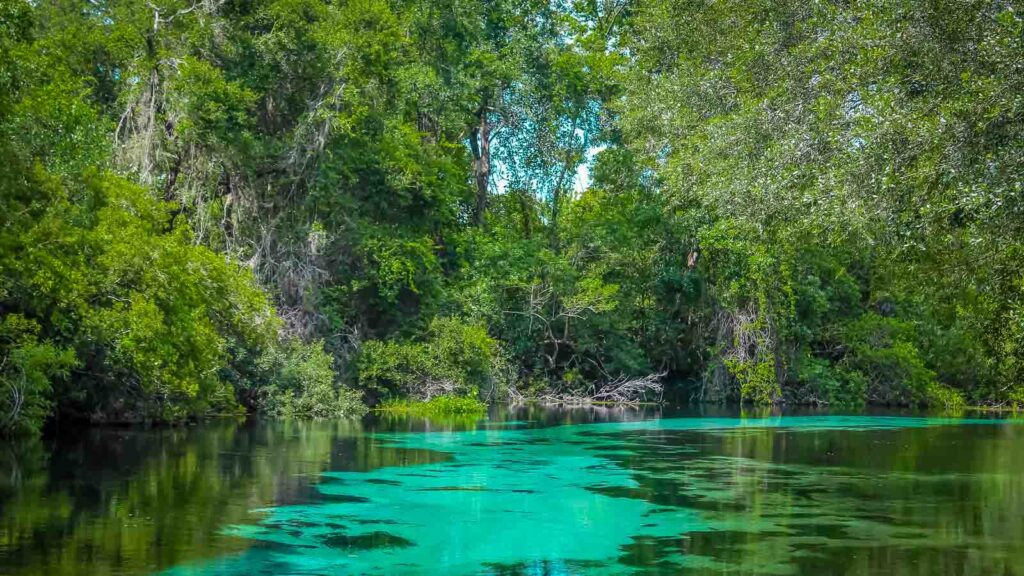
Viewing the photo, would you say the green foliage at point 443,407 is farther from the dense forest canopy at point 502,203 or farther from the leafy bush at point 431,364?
the dense forest canopy at point 502,203

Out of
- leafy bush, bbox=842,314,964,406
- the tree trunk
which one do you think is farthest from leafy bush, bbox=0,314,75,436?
leafy bush, bbox=842,314,964,406

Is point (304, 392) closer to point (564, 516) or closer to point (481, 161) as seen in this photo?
point (564, 516)

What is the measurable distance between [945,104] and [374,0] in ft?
54.5

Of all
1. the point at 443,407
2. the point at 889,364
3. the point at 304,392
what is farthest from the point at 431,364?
the point at 889,364

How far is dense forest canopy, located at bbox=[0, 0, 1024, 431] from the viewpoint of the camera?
14125mm

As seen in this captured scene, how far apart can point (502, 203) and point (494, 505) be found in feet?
96.8

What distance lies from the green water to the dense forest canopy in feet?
8.58

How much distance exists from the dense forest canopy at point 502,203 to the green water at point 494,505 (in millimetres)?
2616

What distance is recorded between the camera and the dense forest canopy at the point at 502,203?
556 inches

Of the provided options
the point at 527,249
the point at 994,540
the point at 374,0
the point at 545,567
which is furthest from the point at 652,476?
the point at 527,249

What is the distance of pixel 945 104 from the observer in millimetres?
13102

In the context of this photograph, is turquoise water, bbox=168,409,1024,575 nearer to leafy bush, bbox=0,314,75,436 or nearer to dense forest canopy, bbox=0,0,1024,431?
dense forest canopy, bbox=0,0,1024,431

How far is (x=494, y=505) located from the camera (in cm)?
1022

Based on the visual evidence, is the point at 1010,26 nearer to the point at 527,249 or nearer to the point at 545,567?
the point at 545,567
